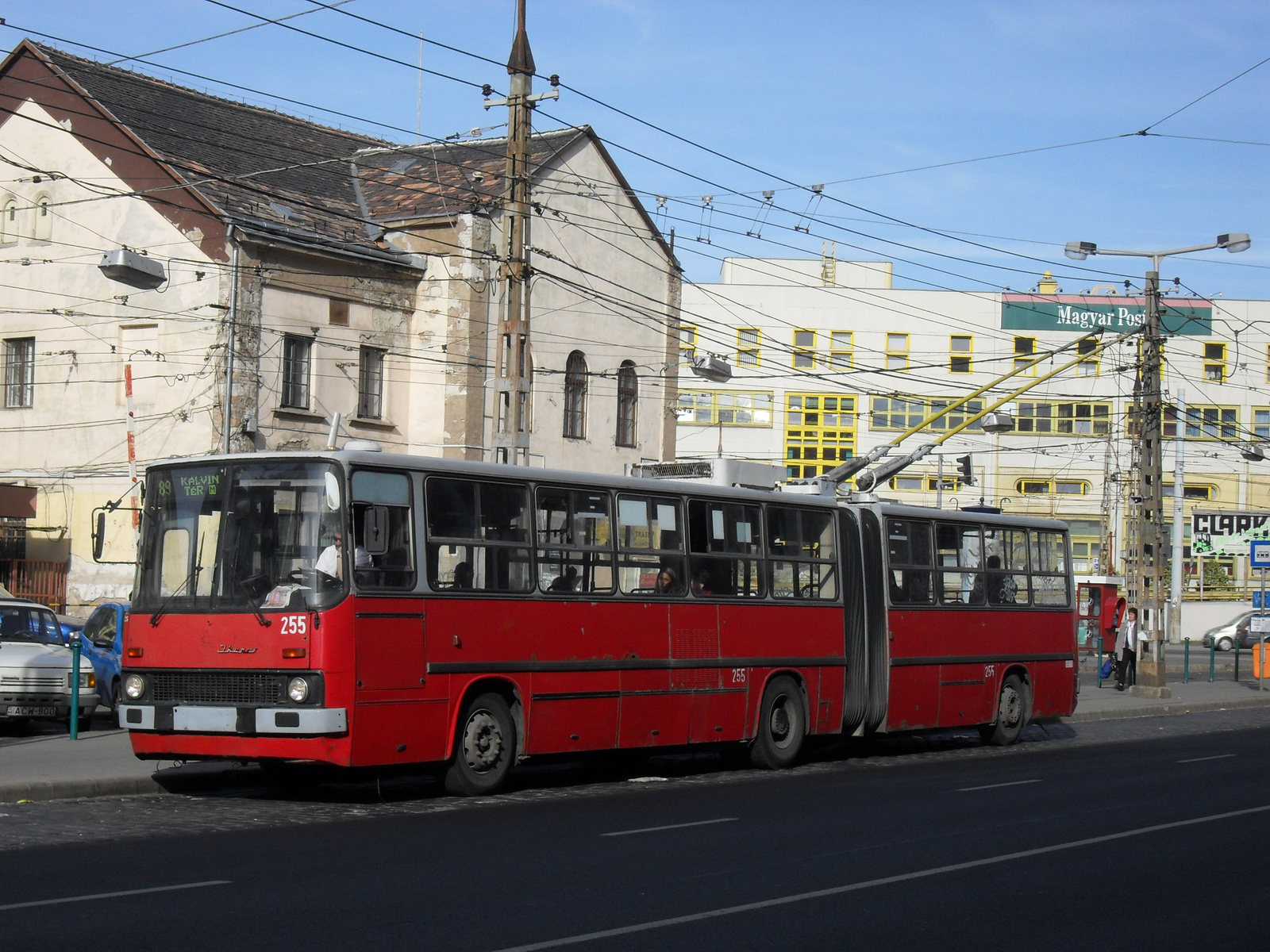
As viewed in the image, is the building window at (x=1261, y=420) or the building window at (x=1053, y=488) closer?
the building window at (x=1053, y=488)

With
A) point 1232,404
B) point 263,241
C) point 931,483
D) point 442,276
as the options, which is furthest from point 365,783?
point 1232,404

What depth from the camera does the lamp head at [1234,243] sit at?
29.7 metres

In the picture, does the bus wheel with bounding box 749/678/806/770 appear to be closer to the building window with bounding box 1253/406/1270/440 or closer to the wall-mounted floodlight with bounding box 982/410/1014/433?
the wall-mounted floodlight with bounding box 982/410/1014/433

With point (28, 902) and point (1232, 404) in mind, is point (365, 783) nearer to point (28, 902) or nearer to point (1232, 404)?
point (28, 902)

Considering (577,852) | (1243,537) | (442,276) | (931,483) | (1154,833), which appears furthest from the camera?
(931,483)

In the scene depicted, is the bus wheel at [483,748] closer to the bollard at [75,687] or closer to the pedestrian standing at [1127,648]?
the bollard at [75,687]

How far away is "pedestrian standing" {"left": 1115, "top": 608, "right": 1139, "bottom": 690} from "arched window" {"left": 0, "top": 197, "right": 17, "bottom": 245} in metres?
24.7

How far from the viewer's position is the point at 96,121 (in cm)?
3238

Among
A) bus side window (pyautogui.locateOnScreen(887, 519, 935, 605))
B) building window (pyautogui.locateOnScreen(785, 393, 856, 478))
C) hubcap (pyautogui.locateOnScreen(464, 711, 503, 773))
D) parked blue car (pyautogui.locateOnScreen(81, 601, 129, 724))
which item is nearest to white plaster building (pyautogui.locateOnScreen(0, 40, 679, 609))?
parked blue car (pyautogui.locateOnScreen(81, 601, 129, 724))

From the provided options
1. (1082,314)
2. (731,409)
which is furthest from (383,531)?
(1082,314)

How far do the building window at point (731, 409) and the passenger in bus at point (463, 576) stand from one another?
5896 cm

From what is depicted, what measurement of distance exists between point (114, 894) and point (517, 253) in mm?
13329

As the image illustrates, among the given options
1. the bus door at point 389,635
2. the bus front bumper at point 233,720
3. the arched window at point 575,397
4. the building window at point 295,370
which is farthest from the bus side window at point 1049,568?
the arched window at point 575,397

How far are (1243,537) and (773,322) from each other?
74.8 ft
